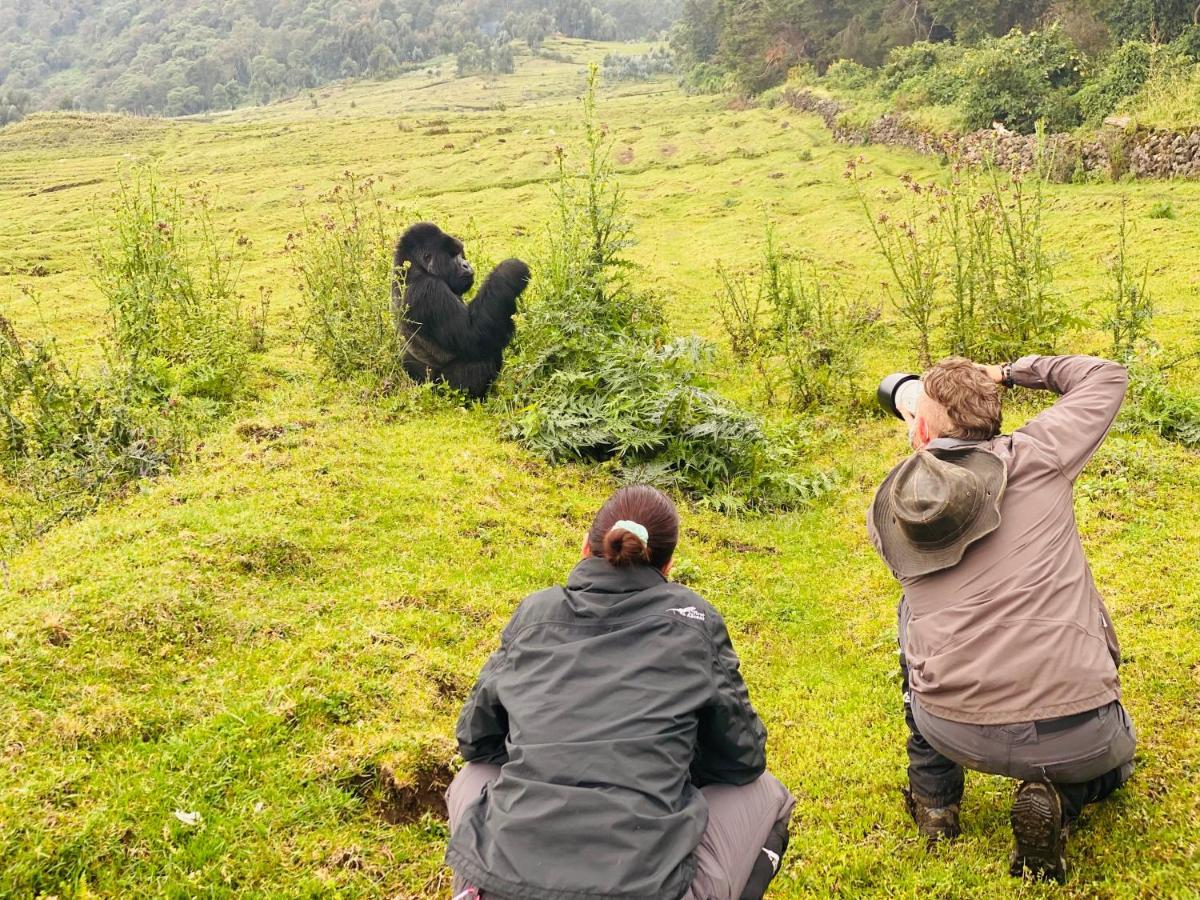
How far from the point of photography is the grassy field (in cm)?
351

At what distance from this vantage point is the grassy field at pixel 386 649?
11.5ft

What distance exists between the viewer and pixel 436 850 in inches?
147

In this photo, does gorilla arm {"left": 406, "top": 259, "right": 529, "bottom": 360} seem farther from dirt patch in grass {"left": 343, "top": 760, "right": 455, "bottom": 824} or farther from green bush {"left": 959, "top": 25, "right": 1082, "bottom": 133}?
green bush {"left": 959, "top": 25, "right": 1082, "bottom": 133}

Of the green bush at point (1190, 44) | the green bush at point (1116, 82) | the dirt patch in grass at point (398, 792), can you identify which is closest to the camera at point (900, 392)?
the dirt patch in grass at point (398, 792)

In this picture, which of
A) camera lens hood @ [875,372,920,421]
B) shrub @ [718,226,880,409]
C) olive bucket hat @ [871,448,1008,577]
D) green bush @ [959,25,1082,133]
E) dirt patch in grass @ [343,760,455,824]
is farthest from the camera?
green bush @ [959,25,1082,133]

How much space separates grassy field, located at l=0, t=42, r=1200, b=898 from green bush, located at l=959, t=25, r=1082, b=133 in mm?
13792

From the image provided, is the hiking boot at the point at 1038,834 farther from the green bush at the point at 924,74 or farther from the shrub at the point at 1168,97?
the green bush at the point at 924,74

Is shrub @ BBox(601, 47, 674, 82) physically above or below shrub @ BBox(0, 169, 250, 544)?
above

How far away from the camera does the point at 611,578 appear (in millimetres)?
3000

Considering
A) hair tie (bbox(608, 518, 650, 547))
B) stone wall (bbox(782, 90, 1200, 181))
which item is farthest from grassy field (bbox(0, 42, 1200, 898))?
stone wall (bbox(782, 90, 1200, 181))

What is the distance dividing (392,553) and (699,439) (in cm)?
333

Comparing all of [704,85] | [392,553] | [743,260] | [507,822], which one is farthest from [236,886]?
[704,85]

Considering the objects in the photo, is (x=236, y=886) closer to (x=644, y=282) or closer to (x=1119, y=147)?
(x=644, y=282)

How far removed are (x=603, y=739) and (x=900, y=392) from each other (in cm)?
241
